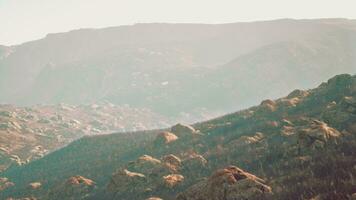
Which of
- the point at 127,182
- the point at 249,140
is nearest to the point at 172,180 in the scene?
the point at 127,182

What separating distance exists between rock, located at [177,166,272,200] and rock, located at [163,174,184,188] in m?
10.7

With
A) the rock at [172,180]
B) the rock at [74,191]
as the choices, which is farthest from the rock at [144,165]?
the rock at [172,180]

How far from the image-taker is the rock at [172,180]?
34281mm

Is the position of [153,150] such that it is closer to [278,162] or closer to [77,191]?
[77,191]

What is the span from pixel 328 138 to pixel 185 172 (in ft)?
43.8

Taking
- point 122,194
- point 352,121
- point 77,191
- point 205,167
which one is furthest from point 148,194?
point 352,121

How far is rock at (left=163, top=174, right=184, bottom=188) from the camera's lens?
34.3 metres

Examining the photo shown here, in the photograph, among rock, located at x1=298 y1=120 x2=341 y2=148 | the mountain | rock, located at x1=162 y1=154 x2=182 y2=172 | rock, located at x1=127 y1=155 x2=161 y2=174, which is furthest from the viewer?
rock, located at x1=127 y1=155 x2=161 y2=174

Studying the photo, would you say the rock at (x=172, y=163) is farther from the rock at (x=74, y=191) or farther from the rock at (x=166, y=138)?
the rock at (x=166, y=138)

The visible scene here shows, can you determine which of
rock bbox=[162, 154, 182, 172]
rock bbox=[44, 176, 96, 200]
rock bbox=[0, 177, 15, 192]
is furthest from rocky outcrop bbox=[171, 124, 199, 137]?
rock bbox=[0, 177, 15, 192]

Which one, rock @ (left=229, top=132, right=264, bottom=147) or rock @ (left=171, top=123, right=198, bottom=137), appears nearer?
rock @ (left=229, top=132, right=264, bottom=147)

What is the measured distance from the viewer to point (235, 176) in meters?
22.5

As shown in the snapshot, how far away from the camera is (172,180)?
34.8 meters

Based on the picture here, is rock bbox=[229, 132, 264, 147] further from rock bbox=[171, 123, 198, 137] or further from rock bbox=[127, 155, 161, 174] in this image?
rock bbox=[171, 123, 198, 137]
